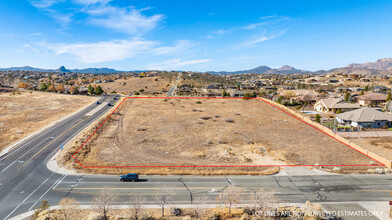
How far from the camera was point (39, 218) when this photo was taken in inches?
802

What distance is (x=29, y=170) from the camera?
31.7m

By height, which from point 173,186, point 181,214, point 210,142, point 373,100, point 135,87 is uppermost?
point 135,87

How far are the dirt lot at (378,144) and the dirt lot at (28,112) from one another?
76.4m

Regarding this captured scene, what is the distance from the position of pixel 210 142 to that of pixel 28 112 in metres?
65.7

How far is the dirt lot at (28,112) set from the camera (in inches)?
1953

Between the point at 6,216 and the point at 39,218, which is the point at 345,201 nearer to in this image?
the point at 39,218

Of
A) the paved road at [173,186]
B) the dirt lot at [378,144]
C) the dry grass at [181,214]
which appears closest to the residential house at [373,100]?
the dirt lot at [378,144]

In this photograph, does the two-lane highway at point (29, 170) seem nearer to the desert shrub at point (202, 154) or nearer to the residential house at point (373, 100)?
the desert shrub at point (202, 154)

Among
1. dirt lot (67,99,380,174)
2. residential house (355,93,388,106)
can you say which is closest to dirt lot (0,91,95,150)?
dirt lot (67,99,380,174)

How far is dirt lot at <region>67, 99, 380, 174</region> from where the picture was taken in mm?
35938

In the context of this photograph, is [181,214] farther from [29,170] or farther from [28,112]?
[28,112]

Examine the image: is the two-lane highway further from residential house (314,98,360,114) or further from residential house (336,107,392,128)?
residential house (314,98,360,114)

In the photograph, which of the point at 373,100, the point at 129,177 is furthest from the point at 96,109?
the point at 373,100

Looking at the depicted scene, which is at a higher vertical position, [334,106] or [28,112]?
[28,112]
